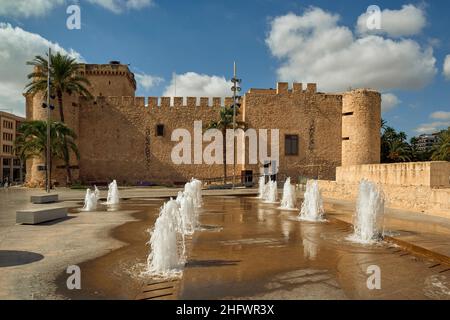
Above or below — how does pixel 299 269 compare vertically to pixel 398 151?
below

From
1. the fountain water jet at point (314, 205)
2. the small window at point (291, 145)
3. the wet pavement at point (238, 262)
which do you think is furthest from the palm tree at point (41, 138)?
the fountain water jet at point (314, 205)

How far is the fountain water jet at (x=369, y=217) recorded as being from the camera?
7.23m

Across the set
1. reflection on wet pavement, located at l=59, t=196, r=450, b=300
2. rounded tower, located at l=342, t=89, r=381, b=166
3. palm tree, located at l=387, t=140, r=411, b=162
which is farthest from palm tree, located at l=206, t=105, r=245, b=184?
palm tree, located at l=387, t=140, r=411, b=162

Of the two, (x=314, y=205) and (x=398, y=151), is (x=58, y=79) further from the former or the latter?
(x=398, y=151)

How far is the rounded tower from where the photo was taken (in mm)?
29625

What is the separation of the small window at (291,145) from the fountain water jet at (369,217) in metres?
22.7

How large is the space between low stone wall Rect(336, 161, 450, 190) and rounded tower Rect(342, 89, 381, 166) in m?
14.8

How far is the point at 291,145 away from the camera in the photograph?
30.8 m

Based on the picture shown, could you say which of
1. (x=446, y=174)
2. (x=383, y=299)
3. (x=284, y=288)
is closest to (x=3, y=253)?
(x=284, y=288)

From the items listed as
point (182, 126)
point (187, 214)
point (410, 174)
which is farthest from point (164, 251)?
point (182, 126)

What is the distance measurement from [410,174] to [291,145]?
18701 millimetres

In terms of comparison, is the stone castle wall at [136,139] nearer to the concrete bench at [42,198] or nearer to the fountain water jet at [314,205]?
the concrete bench at [42,198]

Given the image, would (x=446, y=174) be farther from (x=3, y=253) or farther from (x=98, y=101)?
(x=98, y=101)
